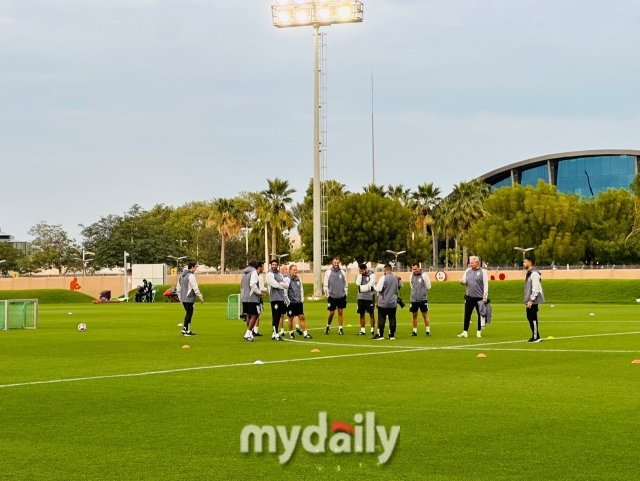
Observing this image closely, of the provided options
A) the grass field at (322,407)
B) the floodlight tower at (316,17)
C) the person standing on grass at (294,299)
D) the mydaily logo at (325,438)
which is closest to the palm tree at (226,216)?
the floodlight tower at (316,17)

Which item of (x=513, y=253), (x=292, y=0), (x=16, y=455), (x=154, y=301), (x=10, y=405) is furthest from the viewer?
(x=513, y=253)

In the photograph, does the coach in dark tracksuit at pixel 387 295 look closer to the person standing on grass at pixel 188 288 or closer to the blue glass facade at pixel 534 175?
the person standing on grass at pixel 188 288

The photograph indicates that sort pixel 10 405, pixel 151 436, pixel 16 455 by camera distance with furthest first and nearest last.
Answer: pixel 10 405
pixel 151 436
pixel 16 455

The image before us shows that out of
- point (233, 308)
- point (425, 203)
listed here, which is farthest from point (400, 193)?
point (233, 308)

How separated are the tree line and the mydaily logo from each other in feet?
224

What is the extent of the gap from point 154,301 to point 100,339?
165 feet

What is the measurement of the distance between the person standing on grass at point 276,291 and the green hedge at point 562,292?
41949mm

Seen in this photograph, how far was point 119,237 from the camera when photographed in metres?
118

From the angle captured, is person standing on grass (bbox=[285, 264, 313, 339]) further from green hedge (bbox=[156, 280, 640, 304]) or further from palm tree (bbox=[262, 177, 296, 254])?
palm tree (bbox=[262, 177, 296, 254])

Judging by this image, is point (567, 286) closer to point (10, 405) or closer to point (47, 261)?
point (10, 405)

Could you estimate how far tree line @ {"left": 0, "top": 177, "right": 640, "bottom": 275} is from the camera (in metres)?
95.1

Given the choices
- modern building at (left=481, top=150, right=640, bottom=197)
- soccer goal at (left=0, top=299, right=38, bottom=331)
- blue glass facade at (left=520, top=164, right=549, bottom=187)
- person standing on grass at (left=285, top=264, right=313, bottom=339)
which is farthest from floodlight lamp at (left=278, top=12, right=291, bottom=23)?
blue glass facade at (left=520, top=164, right=549, bottom=187)

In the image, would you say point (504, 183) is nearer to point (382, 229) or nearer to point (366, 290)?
point (382, 229)

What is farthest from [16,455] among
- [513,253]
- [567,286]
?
[513,253]
